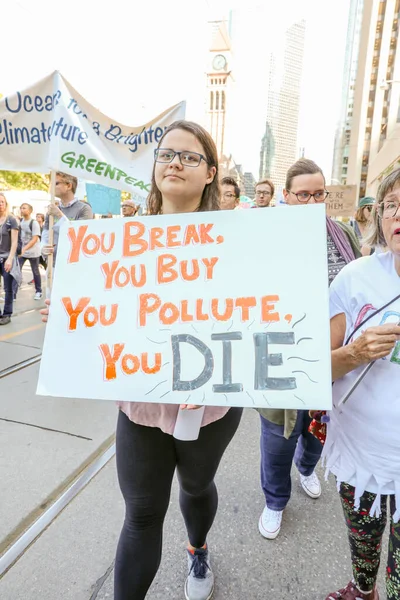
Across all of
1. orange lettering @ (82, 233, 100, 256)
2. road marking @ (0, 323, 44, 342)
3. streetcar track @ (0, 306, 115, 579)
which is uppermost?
orange lettering @ (82, 233, 100, 256)

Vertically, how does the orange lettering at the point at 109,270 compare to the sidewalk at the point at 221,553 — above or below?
above

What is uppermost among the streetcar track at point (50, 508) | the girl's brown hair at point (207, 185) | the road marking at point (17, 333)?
the girl's brown hair at point (207, 185)

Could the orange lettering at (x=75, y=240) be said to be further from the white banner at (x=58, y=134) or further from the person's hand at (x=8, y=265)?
the person's hand at (x=8, y=265)

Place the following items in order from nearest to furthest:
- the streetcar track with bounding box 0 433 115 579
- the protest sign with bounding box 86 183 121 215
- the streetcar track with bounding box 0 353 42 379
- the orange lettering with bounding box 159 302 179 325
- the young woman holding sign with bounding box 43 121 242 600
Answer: the orange lettering with bounding box 159 302 179 325, the young woman holding sign with bounding box 43 121 242 600, the streetcar track with bounding box 0 433 115 579, the streetcar track with bounding box 0 353 42 379, the protest sign with bounding box 86 183 121 215

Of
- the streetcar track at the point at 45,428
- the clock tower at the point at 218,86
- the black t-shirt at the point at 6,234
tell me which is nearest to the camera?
the streetcar track at the point at 45,428

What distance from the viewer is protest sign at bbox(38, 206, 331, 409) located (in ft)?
3.25

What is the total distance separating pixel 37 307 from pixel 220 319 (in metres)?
6.24

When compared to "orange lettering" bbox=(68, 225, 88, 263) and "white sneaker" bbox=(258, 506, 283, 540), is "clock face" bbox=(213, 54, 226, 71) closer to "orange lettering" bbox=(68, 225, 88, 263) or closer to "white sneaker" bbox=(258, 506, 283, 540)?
"orange lettering" bbox=(68, 225, 88, 263)

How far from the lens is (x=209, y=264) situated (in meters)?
1.10

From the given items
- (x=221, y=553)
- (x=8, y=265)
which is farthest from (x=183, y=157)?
(x=8, y=265)

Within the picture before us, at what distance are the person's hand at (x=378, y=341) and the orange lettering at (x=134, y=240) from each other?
689 mm

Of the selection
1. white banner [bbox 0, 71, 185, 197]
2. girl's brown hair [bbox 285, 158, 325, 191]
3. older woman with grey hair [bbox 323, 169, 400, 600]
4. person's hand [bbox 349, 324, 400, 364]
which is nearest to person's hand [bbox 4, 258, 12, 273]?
white banner [bbox 0, 71, 185, 197]

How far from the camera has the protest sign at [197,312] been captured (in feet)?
3.25

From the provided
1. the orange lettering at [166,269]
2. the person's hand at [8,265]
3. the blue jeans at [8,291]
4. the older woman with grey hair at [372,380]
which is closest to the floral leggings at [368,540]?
the older woman with grey hair at [372,380]
